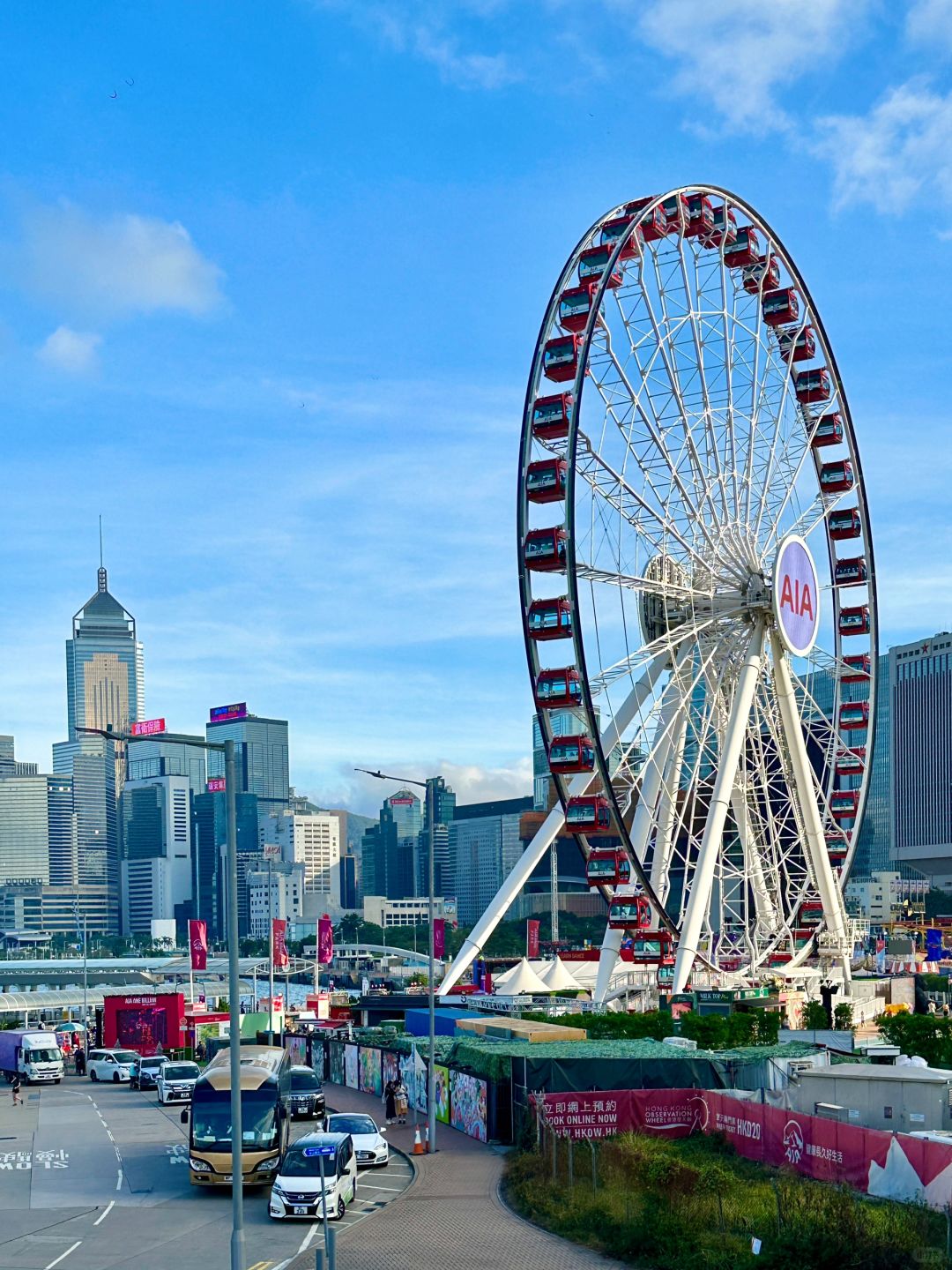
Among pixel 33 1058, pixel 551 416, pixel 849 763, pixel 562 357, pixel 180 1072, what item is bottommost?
pixel 33 1058

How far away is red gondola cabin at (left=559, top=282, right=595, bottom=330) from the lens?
6153 centimetres

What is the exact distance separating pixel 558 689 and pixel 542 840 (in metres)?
15.0

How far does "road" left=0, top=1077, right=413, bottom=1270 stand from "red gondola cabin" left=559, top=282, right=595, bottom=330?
2947cm

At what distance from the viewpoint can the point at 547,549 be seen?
59719 mm

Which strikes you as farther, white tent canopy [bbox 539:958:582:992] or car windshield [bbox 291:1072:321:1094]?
white tent canopy [bbox 539:958:582:992]

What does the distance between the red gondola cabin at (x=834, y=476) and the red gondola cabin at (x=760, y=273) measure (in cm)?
898

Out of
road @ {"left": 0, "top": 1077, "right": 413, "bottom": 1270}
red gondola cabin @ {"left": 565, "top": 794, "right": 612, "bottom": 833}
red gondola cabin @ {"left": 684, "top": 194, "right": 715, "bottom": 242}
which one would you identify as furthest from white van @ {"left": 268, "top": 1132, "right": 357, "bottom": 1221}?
red gondola cabin @ {"left": 684, "top": 194, "right": 715, "bottom": 242}

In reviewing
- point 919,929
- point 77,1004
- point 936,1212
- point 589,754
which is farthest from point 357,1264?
point 919,929

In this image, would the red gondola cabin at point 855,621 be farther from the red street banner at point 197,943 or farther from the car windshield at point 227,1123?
the car windshield at point 227,1123

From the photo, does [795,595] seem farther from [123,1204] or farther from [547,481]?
[123,1204]

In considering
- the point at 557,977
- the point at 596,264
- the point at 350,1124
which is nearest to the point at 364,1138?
the point at 350,1124

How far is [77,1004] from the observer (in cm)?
14625

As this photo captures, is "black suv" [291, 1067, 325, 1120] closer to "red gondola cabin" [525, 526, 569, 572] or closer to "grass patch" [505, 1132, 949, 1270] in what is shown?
"grass patch" [505, 1132, 949, 1270]

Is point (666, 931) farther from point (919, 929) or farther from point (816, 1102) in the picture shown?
point (919, 929)
